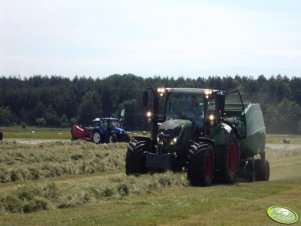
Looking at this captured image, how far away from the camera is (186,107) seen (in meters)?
20.5

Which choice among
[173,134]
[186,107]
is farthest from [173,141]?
[186,107]

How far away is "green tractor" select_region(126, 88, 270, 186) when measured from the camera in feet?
63.1

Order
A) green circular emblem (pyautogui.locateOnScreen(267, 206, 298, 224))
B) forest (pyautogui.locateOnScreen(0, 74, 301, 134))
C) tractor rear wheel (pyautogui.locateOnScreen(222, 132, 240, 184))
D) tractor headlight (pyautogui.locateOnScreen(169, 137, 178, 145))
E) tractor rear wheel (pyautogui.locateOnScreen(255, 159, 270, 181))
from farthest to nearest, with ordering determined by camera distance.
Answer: forest (pyautogui.locateOnScreen(0, 74, 301, 134))
tractor rear wheel (pyautogui.locateOnScreen(255, 159, 270, 181))
tractor rear wheel (pyautogui.locateOnScreen(222, 132, 240, 184))
tractor headlight (pyautogui.locateOnScreen(169, 137, 178, 145))
green circular emblem (pyautogui.locateOnScreen(267, 206, 298, 224))

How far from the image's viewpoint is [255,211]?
13.5 meters

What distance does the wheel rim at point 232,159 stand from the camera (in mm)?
21023

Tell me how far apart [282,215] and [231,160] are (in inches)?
346

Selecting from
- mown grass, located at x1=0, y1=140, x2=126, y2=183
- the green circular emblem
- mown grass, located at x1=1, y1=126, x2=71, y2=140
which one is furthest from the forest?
the green circular emblem

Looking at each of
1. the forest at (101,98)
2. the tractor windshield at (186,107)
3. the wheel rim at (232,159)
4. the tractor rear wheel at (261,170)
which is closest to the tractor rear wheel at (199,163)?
the tractor windshield at (186,107)

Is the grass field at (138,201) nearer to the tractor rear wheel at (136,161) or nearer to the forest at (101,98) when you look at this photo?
the tractor rear wheel at (136,161)

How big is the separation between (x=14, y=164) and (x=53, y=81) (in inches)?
6154

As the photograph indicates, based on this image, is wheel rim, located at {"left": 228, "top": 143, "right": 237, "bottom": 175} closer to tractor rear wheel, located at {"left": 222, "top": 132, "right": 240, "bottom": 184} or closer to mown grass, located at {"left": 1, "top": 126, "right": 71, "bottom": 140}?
tractor rear wheel, located at {"left": 222, "top": 132, "right": 240, "bottom": 184}

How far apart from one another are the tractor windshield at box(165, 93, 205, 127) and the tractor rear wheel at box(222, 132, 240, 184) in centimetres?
131

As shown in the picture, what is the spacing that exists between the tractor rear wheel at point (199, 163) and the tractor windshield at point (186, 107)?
127cm

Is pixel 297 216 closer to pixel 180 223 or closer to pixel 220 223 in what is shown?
pixel 220 223
